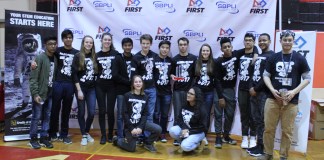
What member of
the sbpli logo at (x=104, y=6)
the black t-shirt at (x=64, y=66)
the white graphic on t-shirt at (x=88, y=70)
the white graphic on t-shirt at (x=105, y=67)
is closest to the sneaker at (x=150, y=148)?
the white graphic on t-shirt at (x=105, y=67)

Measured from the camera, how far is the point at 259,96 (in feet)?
14.0

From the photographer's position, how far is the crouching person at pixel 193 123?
4277 millimetres

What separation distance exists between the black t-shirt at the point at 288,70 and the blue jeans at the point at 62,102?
2711mm

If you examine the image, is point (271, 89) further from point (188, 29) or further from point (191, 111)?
point (188, 29)

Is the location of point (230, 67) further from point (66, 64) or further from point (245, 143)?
point (66, 64)

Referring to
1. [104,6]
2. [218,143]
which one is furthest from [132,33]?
[218,143]

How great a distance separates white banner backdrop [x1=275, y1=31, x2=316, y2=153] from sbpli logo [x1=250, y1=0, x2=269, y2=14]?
0.93 metres

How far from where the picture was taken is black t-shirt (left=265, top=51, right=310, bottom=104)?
368 cm

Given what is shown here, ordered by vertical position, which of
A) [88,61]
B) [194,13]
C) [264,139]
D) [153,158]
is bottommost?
[153,158]

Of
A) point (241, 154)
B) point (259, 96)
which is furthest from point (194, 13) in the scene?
point (241, 154)

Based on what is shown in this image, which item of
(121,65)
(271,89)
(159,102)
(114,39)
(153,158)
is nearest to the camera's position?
(271,89)

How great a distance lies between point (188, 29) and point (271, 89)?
192 centimetres

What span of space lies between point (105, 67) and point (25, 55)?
118 cm

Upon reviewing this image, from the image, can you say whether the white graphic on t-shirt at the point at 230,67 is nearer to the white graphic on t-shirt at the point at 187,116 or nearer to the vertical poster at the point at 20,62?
the white graphic on t-shirt at the point at 187,116
